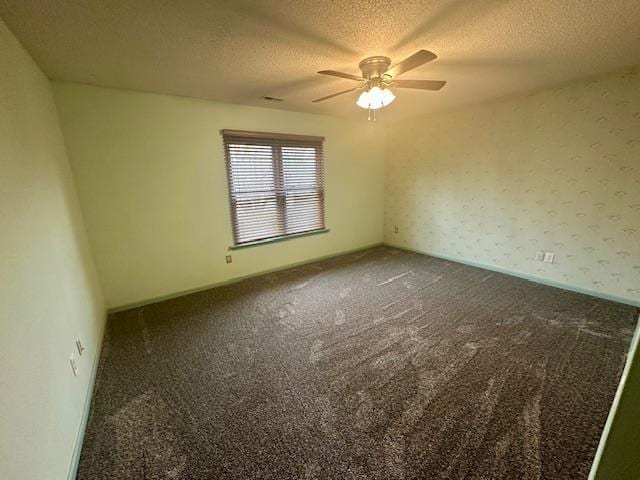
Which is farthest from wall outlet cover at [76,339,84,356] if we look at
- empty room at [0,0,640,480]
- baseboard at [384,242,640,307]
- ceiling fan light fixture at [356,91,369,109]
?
baseboard at [384,242,640,307]

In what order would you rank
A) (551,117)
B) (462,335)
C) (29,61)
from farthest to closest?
(551,117) < (462,335) < (29,61)

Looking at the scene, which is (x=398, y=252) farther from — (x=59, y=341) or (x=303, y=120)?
(x=59, y=341)

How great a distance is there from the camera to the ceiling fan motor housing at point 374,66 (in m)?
1.93

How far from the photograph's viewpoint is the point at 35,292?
4.26ft

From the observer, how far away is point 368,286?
10.7 ft

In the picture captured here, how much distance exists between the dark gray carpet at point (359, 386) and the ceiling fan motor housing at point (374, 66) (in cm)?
205

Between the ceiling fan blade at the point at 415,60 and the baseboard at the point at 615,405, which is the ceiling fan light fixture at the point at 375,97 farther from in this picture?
the baseboard at the point at 615,405

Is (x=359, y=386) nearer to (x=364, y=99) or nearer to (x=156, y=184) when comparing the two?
(x=364, y=99)

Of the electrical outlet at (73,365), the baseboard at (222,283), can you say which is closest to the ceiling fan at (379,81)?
the electrical outlet at (73,365)

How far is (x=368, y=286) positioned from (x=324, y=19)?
2.57 metres

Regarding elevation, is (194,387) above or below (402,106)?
below

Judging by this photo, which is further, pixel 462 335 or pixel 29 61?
pixel 462 335

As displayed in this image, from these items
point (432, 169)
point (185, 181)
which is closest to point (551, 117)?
point (432, 169)

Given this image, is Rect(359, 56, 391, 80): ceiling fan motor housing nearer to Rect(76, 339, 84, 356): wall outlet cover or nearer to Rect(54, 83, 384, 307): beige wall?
Rect(54, 83, 384, 307): beige wall
